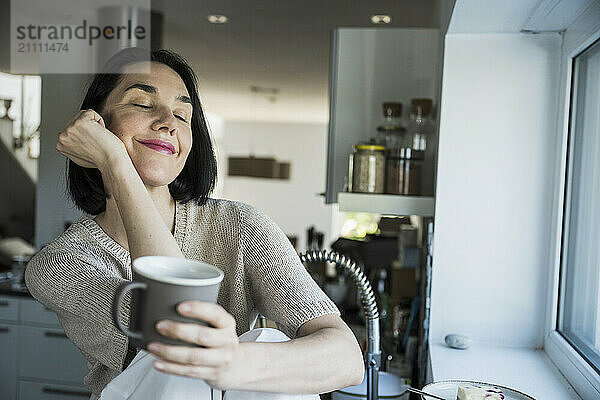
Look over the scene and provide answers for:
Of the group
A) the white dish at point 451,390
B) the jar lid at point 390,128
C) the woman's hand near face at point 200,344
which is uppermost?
the jar lid at point 390,128

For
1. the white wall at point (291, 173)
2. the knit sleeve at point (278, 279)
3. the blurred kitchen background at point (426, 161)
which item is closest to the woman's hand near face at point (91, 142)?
the knit sleeve at point (278, 279)

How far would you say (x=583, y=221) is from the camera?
1012 mm

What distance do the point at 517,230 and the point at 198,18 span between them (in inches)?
66.7

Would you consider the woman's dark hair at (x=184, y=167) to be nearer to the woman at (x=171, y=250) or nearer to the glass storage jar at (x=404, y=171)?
the woman at (x=171, y=250)

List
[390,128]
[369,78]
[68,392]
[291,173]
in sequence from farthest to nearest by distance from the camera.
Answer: [291,173]
[68,392]
[369,78]
[390,128]

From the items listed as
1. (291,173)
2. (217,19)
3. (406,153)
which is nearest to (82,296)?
(406,153)

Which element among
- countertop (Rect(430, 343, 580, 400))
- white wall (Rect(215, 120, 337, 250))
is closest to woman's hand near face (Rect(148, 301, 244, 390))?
countertop (Rect(430, 343, 580, 400))

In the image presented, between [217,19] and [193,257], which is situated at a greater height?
[217,19]

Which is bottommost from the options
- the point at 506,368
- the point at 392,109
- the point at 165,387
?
the point at 506,368

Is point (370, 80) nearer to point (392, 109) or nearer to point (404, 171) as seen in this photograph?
point (392, 109)

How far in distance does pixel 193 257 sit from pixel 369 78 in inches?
32.3

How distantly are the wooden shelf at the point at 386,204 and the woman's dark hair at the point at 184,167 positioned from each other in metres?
0.40

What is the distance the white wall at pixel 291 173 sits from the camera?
6441mm

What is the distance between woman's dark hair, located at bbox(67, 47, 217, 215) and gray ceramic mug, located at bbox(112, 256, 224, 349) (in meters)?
0.44
